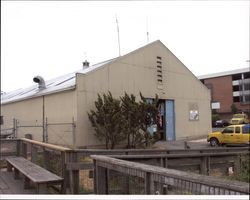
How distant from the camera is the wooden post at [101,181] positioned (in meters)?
3.86

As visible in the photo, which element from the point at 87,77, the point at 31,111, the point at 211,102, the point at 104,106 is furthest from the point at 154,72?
the point at 31,111

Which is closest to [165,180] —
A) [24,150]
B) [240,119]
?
[240,119]

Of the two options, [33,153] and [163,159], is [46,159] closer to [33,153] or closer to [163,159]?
[33,153]

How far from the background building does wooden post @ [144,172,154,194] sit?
1.82 m

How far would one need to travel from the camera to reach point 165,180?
2.56 meters

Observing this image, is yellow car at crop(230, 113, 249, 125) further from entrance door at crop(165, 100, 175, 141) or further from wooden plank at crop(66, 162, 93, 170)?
wooden plank at crop(66, 162, 93, 170)

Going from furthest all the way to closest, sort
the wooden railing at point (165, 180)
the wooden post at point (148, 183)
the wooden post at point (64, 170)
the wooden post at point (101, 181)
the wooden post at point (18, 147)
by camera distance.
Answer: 1. the wooden post at point (18, 147)
2. the wooden post at point (64, 170)
3. the wooden post at point (101, 181)
4. the wooden post at point (148, 183)
5. the wooden railing at point (165, 180)

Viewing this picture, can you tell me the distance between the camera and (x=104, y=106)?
1208 cm

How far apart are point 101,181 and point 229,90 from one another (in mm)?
1856

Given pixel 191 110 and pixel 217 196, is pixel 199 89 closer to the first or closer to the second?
pixel 191 110

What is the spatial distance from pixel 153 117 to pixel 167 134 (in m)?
1.36

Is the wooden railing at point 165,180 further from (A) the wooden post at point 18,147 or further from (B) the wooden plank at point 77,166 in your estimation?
(A) the wooden post at point 18,147

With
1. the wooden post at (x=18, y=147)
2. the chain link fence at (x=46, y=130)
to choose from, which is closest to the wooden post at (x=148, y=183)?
the wooden post at (x=18, y=147)

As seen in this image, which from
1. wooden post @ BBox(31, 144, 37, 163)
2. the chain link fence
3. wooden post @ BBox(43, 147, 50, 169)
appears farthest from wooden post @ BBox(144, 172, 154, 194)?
the chain link fence
